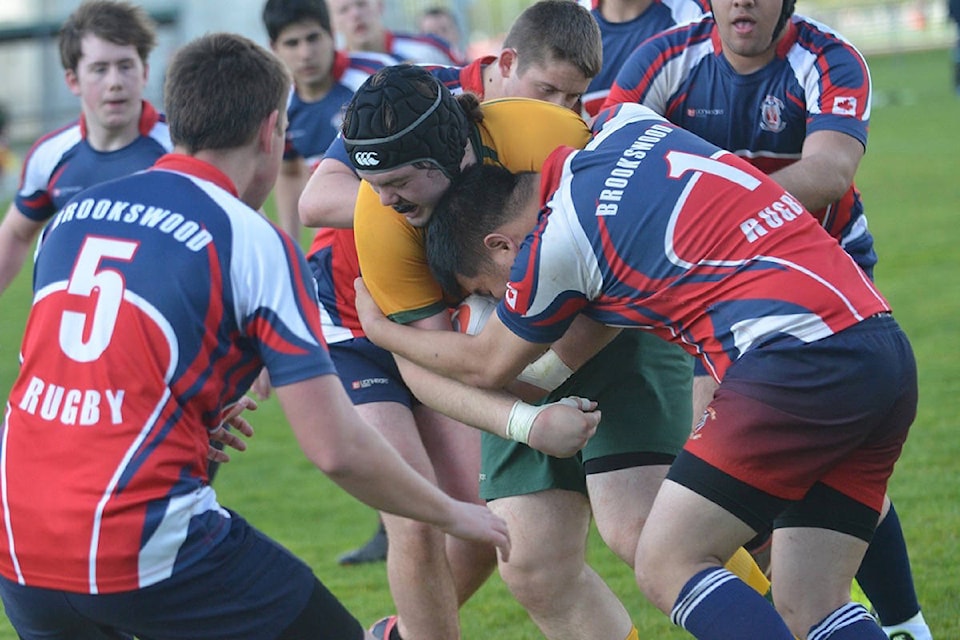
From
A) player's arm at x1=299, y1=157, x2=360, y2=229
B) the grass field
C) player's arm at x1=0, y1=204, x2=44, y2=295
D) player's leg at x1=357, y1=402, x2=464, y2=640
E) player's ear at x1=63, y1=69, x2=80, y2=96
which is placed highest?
player's arm at x1=299, y1=157, x2=360, y2=229

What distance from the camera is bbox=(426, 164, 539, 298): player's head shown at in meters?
3.64

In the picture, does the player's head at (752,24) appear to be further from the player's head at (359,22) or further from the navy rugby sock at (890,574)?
the player's head at (359,22)

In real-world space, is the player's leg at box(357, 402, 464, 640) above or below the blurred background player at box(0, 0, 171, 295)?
below

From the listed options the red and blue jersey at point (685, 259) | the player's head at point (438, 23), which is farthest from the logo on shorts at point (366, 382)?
the player's head at point (438, 23)

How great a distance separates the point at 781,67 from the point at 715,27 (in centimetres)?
31

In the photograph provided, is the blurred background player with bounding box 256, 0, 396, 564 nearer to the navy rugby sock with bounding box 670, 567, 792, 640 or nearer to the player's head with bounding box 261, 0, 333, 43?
the player's head with bounding box 261, 0, 333, 43

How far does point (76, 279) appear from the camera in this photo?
2955 millimetres

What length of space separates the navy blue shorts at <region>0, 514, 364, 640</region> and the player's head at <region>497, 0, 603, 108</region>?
6.53ft

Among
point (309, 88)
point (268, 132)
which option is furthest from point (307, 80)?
point (268, 132)

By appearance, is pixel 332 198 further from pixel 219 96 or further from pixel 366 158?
pixel 219 96

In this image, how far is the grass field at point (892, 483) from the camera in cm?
548

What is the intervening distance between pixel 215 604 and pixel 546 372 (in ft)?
4.51

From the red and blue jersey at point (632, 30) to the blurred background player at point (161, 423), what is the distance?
9.73ft

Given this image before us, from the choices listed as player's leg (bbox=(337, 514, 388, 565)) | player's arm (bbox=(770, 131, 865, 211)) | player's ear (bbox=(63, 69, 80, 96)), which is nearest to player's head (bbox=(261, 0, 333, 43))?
player's ear (bbox=(63, 69, 80, 96))
